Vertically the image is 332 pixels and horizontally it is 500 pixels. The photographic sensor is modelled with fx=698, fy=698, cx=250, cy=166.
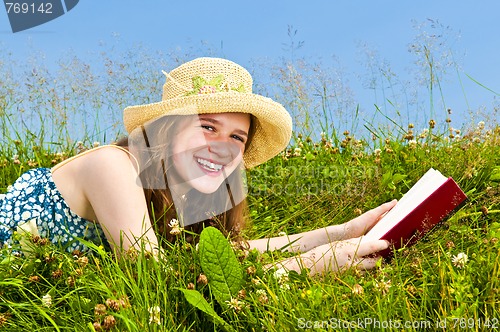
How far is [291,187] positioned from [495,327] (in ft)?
9.16

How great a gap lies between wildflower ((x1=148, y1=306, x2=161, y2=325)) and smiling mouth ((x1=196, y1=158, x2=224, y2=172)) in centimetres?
122

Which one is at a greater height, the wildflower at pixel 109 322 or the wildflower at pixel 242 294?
the wildflower at pixel 109 322

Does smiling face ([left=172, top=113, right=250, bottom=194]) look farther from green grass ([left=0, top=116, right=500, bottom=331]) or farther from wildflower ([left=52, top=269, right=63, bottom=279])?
wildflower ([left=52, top=269, right=63, bottom=279])

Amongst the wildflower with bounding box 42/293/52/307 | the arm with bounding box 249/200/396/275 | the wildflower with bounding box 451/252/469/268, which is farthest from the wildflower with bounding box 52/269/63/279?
the wildflower with bounding box 451/252/469/268

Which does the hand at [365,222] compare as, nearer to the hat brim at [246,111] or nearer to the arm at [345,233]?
the arm at [345,233]

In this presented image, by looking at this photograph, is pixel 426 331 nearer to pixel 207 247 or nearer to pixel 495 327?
pixel 495 327

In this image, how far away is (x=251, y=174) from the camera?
551cm

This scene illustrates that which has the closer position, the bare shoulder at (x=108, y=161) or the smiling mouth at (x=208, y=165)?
the bare shoulder at (x=108, y=161)

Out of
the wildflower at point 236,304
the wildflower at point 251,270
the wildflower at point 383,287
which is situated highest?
the wildflower at point 251,270

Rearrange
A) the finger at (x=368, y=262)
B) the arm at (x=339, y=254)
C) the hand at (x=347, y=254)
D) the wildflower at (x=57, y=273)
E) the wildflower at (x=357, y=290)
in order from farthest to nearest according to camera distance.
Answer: the finger at (x=368, y=262)
the hand at (x=347, y=254)
the arm at (x=339, y=254)
the wildflower at (x=57, y=273)
the wildflower at (x=357, y=290)

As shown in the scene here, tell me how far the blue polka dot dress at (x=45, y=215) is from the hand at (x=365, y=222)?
1434 millimetres

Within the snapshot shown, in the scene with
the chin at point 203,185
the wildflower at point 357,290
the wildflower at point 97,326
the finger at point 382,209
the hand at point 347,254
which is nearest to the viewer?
the wildflower at point 97,326

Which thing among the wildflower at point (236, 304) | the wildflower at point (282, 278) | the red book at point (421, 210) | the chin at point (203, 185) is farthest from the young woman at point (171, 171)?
the wildflower at point (236, 304)

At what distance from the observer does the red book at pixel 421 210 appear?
11.7ft
